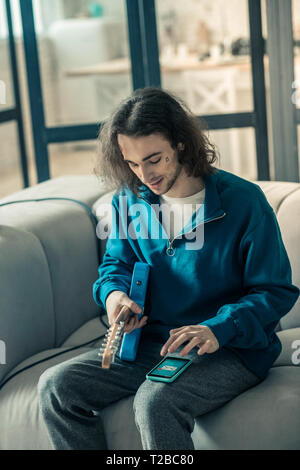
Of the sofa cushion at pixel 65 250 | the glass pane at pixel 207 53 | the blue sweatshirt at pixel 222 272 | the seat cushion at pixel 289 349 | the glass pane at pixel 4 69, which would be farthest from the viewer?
the glass pane at pixel 4 69

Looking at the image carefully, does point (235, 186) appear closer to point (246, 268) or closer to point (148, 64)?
point (246, 268)

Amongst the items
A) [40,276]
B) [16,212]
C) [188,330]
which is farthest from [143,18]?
[188,330]

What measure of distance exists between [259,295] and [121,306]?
0.33 meters

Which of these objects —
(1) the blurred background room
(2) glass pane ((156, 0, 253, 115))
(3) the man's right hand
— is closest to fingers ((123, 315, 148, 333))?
(3) the man's right hand

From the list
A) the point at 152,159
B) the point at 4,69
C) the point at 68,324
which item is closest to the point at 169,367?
the point at 152,159

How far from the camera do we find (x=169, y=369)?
4.82 ft

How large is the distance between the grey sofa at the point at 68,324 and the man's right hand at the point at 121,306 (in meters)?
0.18

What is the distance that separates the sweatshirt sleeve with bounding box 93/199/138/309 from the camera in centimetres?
171

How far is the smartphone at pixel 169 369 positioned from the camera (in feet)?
4.72

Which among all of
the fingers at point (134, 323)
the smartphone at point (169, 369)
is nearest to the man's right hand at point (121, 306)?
the fingers at point (134, 323)

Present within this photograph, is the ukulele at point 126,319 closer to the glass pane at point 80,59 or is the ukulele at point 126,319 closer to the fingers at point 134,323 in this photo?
the fingers at point 134,323

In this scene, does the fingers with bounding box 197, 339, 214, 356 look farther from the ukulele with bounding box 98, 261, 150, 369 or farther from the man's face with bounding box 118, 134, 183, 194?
the man's face with bounding box 118, 134, 183, 194

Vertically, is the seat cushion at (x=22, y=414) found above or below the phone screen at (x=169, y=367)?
below

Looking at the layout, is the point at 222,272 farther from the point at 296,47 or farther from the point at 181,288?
the point at 296,47
